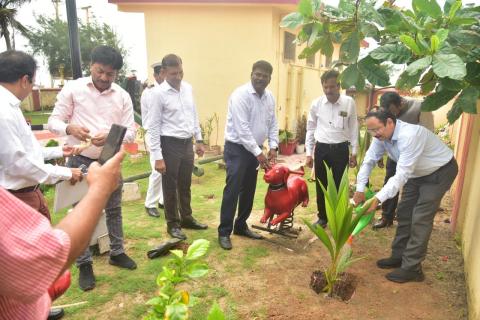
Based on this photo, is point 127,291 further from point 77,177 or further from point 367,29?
point 367,29

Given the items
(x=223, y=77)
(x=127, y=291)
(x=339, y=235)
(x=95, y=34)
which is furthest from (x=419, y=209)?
(x=95, y=34)

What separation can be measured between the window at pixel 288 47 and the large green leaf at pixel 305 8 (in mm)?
6856

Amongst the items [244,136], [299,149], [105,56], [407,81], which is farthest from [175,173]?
[299,149]

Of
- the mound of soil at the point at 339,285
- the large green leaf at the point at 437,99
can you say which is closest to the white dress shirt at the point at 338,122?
the mound of soil at the point at 339,285

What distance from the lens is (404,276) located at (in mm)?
3084

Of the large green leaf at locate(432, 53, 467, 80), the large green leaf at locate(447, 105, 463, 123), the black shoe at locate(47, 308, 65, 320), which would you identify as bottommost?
the black shoe at locate(47, 308, 65, 320)

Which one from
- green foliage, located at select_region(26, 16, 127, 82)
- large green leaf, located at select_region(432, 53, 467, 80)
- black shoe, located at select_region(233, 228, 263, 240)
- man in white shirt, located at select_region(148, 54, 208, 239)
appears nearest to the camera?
large green leaf, located at select_region(432, 53, 467, 80)

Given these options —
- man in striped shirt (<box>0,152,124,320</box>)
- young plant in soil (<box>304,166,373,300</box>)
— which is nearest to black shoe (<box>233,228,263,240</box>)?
young plant in soil (<box>304,166,373,300</box>)

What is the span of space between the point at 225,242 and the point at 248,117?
131cm

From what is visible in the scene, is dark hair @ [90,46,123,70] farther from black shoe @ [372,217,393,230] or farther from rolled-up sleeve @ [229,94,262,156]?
black shoe @ [372,217,393,230]

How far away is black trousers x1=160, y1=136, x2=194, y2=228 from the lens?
12.3 feet

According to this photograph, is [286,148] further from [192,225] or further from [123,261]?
[123,261]

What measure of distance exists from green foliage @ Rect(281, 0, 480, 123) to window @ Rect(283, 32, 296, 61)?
668 centimetres

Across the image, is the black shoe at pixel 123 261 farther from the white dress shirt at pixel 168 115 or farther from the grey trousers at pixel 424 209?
the grey trousers at pixel 424 209
